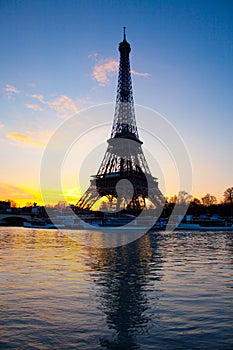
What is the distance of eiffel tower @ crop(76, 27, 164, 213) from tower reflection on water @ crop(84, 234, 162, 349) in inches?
2472

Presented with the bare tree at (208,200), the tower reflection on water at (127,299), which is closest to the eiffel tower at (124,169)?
the bare tree at (208,200)

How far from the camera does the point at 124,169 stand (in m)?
82.8

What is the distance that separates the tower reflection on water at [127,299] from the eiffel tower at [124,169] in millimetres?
62800

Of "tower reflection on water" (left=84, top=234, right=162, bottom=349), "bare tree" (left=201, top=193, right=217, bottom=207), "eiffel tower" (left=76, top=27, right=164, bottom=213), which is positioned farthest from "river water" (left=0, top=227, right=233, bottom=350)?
"bare tree" (left=201, top=193, right=217, bottom=207)

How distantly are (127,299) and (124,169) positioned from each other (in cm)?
7346

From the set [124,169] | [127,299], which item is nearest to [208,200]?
[124,169]

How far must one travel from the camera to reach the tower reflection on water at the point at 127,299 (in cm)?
654

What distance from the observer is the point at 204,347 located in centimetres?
589

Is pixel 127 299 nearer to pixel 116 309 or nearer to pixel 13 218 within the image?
pixel 116 309

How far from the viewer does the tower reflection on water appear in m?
6.54

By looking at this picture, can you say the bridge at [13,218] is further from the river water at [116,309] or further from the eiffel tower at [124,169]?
the river water at [116,309]

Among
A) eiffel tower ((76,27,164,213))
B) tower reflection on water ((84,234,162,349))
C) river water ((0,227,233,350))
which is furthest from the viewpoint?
eiffel tower ((76,27,164,213))

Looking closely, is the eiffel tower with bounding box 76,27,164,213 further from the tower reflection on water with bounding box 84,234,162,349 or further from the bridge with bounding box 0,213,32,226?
the tower reflection on water with bounding box 84,234,162,349

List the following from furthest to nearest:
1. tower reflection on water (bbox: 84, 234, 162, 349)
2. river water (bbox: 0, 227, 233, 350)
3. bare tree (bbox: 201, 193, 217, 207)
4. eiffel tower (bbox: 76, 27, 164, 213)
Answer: bare tree (bbox: 201, 193, 217, 207)
eiffel tower (bbox: 76, 27, 164, 213)
tower reflection on water (bbox: 84, 234, 162, 349)
river water (bbox: 0, 227, 233, 350)
